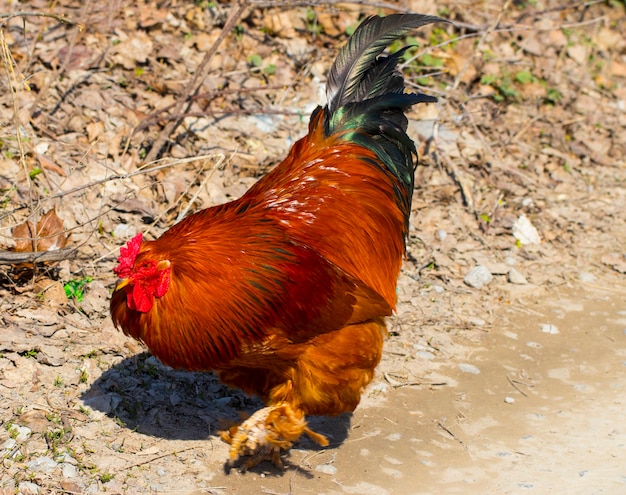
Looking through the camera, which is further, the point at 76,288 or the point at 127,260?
the point at 76,288

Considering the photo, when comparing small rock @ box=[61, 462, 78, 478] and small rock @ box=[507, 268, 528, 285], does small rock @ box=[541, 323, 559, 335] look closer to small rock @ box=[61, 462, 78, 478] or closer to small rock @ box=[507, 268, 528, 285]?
small rock @ box=[507, 268, 528, 285]

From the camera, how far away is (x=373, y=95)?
417cm

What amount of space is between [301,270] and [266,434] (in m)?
0.79

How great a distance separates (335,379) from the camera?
3625mm

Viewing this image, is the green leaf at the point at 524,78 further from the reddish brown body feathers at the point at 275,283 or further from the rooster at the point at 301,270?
the reddish brown body feathers at the point at 275,283

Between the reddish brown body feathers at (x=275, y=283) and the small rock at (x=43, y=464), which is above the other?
the reddish brown body feathers at (x=275, y=283)

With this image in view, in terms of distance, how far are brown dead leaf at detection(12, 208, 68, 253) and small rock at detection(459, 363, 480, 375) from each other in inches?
103

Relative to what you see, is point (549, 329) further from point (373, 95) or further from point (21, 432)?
point (21, 432)

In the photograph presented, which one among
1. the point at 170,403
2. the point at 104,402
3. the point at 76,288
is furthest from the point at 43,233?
the point at 170,403

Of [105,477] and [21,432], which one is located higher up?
[21,432]

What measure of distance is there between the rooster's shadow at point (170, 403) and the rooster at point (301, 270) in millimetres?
334

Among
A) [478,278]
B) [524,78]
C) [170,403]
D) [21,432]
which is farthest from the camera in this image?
[524,78]

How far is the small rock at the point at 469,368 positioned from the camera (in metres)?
4.76

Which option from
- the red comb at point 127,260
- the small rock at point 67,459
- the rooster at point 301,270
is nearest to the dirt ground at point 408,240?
the small rock at point 67,459
